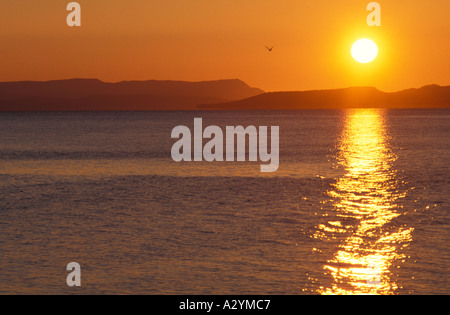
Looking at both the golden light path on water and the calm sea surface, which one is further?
the calm sea surface

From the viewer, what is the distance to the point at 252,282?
20.1 meters

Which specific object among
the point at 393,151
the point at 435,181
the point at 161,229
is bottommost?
the point at 161,229

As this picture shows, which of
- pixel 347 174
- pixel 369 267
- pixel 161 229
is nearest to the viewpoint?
pixel 369 267

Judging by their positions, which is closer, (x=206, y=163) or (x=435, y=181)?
(x=435, y=181)

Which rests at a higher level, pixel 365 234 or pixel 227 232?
pixel 227 232

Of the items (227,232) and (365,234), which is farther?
(227,232)

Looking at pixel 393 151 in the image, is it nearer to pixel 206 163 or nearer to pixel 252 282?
pixel 206 163

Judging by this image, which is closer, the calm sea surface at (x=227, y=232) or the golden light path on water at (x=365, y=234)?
the golden light path on water at (x=365, y=234)

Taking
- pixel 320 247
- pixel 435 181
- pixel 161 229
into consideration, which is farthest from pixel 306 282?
pixel 435 181
